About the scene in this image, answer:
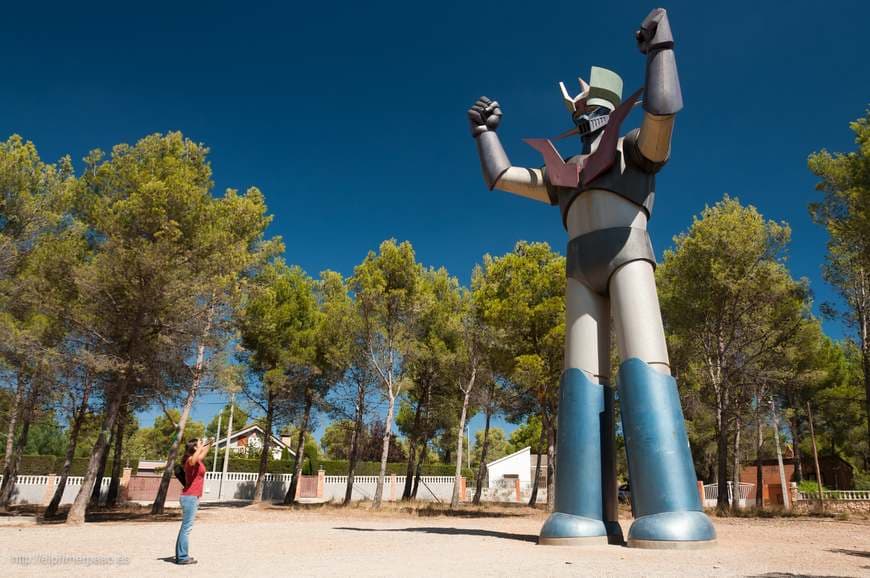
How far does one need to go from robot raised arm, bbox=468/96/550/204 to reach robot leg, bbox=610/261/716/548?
6.42ft

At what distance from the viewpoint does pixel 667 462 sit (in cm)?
655

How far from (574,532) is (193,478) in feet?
13.9

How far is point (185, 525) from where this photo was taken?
5609 millimetres

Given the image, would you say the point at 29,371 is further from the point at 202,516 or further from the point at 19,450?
the point at 202,516

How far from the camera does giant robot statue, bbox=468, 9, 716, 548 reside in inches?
259

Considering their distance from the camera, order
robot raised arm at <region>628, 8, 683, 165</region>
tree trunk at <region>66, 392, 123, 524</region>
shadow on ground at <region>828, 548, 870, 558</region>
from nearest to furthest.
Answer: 1. shadow on ground at <region>828, 548, 870, 558</region>
2. robot raised arm at <region>628, 8, 683, 165</region>
3. tree trunk at <region>66, 392, 123, 524</region>

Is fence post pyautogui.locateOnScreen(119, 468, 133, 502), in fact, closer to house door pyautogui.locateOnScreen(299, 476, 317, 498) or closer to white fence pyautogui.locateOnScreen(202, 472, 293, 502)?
white fence pyautogui.locateOnScreen(202, 472, 293, 502)

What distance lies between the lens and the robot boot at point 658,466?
625 centimetres

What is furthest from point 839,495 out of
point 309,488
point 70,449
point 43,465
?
point 43,465

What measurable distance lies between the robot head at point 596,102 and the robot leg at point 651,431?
238cm

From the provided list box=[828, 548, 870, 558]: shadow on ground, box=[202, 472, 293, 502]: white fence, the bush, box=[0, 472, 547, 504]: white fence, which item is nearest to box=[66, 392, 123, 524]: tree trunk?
box=[0, 472, 547, 504]: white fence

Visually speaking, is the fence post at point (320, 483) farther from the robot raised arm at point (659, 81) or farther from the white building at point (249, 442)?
the robot raised arm at point (659, 81)

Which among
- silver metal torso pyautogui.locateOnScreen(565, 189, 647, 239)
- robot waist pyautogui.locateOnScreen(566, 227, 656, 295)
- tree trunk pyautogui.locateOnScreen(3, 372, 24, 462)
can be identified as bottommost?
tree trunk pyautogui.locateOnScreen(3, 372, 24, 462)

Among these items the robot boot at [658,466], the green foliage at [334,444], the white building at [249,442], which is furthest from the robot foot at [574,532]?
the green foliage at [334,444]
